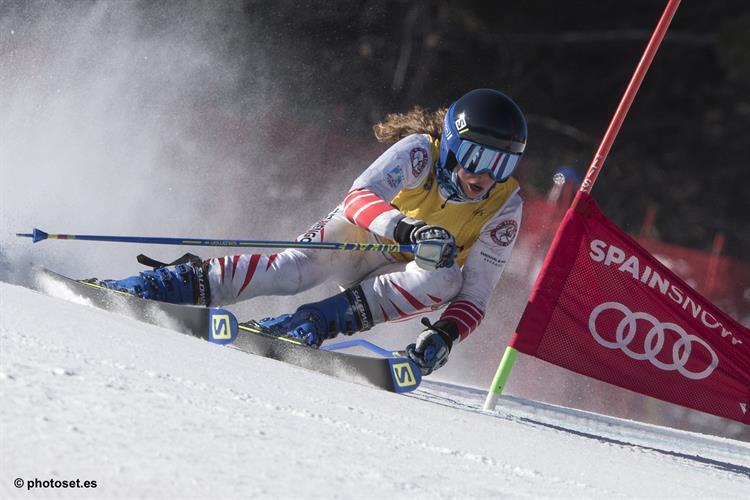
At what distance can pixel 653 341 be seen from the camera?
15.3ft

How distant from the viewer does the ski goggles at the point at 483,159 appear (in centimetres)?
454

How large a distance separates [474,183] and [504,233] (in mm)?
323

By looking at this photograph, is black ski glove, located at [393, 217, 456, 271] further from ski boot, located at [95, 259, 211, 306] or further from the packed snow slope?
ski boot, located at [95, 259, 211, 306]

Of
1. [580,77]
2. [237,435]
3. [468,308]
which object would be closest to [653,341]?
[468,308]

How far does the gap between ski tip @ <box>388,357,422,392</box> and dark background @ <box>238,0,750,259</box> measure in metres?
9.31

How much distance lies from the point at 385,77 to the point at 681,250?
685 cm

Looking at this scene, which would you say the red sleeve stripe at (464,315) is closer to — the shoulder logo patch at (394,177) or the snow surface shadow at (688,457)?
the snow surface shadow at (688,457)

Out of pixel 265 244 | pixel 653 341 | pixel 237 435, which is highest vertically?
pixel 653 341

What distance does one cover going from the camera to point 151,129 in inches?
338

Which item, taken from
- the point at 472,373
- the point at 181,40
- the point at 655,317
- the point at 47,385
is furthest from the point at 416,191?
the point at 181,40

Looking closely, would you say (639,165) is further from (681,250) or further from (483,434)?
(483,434)

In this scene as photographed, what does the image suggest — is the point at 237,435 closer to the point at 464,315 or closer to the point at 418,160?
the point at 464,315

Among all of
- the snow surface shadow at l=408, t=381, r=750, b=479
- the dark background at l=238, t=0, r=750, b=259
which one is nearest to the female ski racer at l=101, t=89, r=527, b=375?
the snow surface shadow at l=408, t=381, r=750, b=479

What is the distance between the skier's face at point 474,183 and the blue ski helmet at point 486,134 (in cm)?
3
